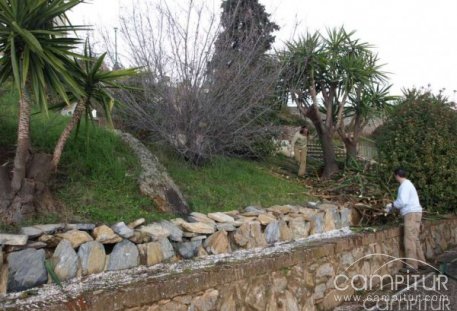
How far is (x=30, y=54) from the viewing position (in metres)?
4.20

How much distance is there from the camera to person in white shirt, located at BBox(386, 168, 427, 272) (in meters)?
7.61

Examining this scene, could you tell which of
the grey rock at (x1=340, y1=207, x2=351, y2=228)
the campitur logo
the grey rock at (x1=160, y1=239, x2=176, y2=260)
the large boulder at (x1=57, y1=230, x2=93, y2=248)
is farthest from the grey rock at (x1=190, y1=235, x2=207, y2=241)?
the grey rock at (x1=340, y1=207, x2=351, y2=228)

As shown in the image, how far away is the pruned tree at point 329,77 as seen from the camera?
1059 cm

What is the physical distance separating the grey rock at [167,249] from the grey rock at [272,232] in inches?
65.6

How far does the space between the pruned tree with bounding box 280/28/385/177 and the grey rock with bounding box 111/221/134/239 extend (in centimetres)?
638

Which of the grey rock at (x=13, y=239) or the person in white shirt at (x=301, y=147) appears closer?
the grey rock at (x=13, y=239)

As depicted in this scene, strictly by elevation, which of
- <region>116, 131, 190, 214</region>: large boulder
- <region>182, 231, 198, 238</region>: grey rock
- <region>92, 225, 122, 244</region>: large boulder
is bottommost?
<region>182, 231, 198, 238</region>: grey rock

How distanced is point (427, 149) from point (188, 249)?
19.4 feet

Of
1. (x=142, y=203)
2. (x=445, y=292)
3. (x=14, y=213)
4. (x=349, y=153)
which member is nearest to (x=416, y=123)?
(x=349, y=153)

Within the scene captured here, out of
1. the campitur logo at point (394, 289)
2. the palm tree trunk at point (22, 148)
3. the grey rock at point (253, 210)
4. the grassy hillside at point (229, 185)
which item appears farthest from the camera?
the grassy hillside at point (229, 185)

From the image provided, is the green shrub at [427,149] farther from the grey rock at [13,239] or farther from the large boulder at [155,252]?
the grey rock at [13,239]

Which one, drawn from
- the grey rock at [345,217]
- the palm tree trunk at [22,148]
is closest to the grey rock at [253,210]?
the grey rock at [345,217]

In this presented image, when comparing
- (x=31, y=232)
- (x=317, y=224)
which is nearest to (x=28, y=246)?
(x=31, y=232)

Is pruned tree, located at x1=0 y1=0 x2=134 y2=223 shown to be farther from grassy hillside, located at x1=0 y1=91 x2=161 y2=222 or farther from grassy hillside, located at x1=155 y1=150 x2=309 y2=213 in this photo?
grassy hillside, located at x1=155 y1=150 x2=309 y2=213
